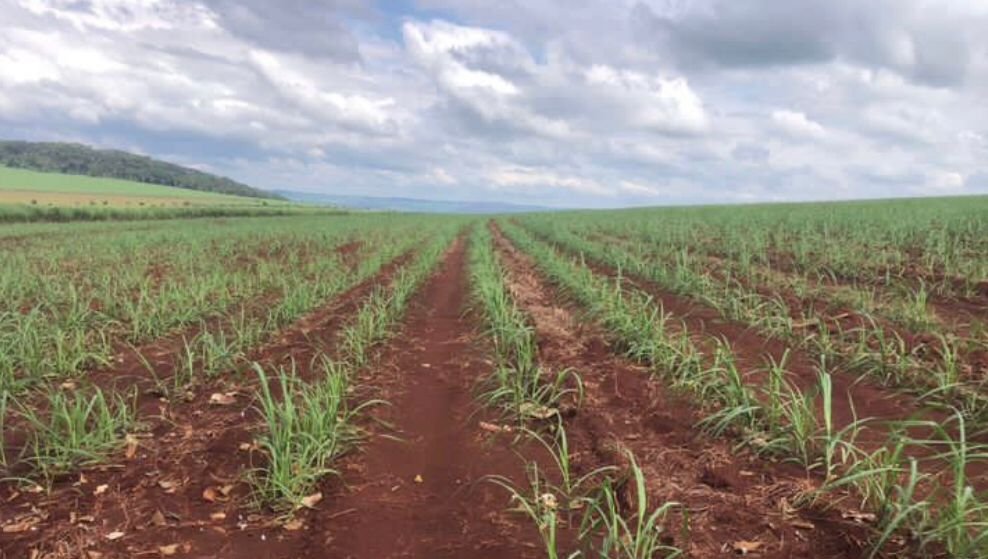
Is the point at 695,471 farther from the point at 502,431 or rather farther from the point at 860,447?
the point at 502,431

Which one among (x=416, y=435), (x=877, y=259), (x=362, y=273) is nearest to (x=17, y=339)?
(x=416, y=435)

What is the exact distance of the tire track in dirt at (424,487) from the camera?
2828mm

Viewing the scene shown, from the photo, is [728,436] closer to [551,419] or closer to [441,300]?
[551,419]

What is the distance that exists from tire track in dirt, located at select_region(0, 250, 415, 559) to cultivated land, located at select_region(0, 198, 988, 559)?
15 millimetres

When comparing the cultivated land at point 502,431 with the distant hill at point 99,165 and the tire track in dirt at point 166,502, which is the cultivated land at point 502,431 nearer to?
the tire track in dirt at point 166,502

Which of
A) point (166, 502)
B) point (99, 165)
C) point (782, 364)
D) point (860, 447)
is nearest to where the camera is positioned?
point (166, 502)

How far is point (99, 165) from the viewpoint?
14250 cm

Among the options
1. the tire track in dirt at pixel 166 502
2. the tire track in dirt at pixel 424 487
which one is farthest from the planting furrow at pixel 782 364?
the tire track in dirt at pixel 166 502

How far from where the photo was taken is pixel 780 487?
3.15 metres

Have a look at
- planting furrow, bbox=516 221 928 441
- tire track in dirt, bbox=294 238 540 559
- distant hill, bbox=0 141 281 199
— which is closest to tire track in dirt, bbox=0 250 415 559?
tire track in dirt, bbox=294 238 540 559

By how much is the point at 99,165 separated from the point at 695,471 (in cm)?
17281

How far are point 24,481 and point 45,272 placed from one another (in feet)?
35.5

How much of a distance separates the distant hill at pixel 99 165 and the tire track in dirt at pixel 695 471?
144 meters

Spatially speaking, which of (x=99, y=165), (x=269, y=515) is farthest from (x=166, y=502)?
(x=99, y=165)
